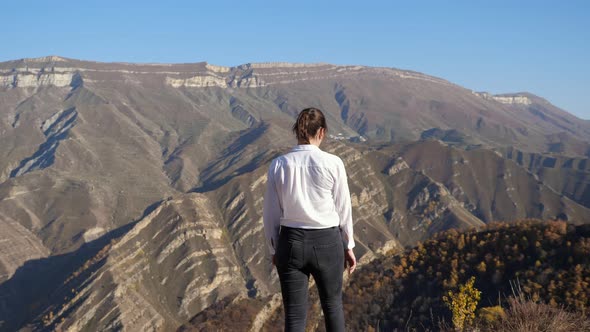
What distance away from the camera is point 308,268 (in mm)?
10086

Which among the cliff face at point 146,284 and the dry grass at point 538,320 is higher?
the dry grass at point 538,320

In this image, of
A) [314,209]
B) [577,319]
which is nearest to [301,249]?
[314,209]

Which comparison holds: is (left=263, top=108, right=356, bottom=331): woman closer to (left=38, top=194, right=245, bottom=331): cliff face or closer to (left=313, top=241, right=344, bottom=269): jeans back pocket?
(left=313, top=241, right=344, bottom=269): jeans back pocket

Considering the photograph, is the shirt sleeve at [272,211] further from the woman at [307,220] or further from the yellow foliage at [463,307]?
the yellow foliage at [463,307]

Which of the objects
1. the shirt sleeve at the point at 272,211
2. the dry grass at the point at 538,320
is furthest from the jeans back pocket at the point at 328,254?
the dry grass at the point at 538,320

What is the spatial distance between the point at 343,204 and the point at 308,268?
4.77ft

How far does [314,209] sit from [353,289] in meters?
70.1

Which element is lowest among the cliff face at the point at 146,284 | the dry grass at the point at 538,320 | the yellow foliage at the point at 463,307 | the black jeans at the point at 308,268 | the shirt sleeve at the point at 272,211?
the cliff face at the point at 146,284

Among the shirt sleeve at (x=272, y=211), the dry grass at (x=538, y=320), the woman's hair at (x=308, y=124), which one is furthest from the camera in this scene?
the dry grass at (x=538, y=320)

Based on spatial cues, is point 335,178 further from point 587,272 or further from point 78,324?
point 78,324

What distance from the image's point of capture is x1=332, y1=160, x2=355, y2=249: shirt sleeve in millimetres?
10172

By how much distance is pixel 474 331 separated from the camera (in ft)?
46.6

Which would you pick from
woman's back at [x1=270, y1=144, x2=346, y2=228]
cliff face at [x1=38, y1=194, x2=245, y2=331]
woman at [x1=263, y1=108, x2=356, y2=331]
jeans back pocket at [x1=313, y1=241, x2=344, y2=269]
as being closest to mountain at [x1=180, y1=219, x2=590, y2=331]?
woman at [x1=263, y1=108, x2=356, y2=331]

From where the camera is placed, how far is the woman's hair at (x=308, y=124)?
1036cm
